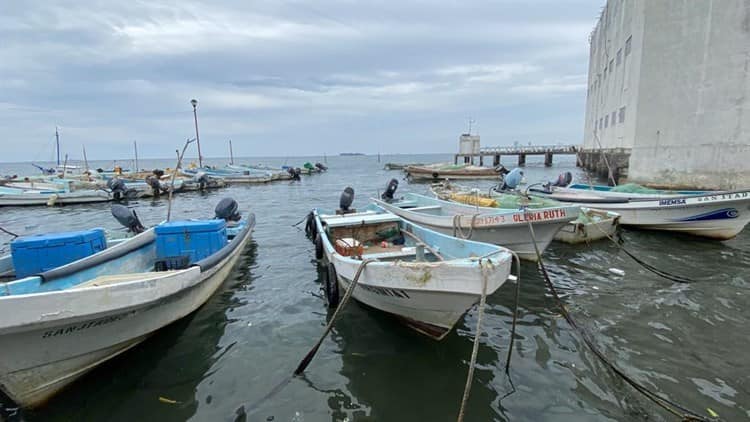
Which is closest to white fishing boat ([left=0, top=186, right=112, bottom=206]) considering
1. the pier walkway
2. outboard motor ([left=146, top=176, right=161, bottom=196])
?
outboard motor ([left=146, top=176, right=161, bottom=196])

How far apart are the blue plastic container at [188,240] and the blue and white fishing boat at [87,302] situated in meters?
0.02

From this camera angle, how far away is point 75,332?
3.99 metres

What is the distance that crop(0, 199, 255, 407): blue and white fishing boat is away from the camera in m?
3.56

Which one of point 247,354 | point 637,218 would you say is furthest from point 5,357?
point 637,218

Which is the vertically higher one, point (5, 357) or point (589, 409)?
point (5, 357)

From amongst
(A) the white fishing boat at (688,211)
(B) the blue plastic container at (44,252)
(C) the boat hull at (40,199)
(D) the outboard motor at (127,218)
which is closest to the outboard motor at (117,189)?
(C) the boat hull at (40,199)

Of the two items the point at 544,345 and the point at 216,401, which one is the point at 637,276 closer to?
the point at 544,345

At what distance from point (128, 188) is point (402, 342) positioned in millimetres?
27137

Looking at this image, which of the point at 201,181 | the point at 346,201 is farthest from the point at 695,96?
the point at 201,181

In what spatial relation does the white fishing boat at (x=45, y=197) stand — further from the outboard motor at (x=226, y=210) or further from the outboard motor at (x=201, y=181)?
the outboard motor at (x=226, y=210)

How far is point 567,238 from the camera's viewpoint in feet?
36.0

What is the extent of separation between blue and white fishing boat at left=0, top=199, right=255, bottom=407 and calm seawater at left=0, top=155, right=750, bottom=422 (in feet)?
1.36

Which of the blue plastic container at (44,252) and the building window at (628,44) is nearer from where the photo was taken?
the blue plastic container at (44,252)

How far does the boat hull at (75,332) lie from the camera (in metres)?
3.57
